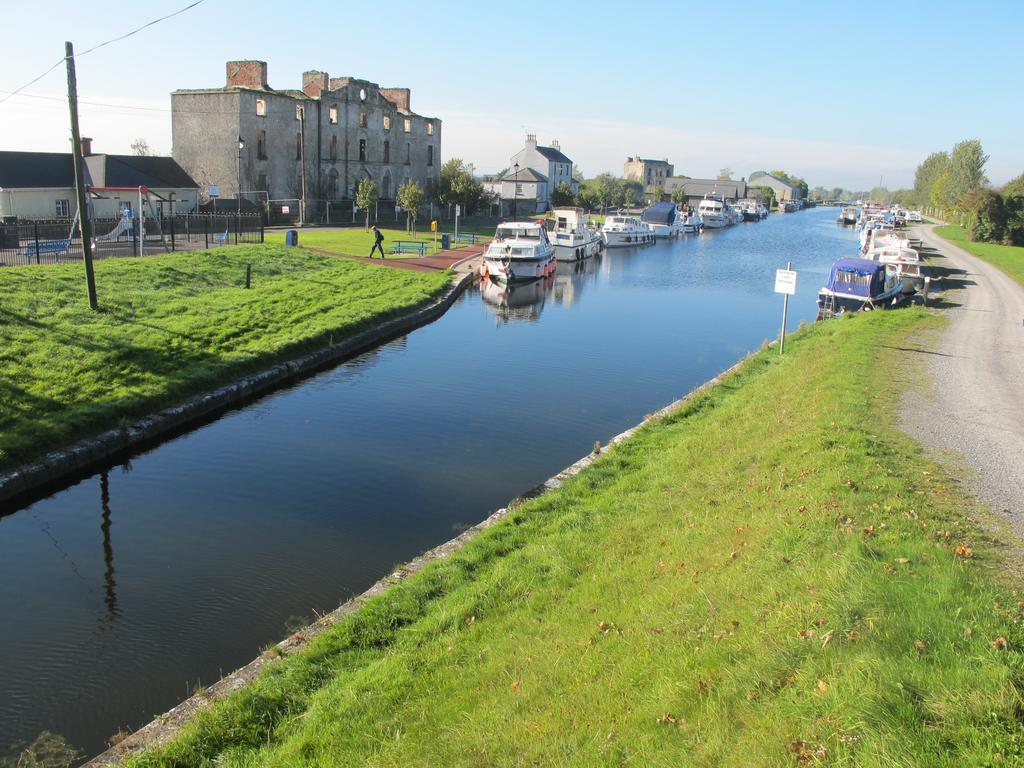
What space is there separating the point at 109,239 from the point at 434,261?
47.2ft

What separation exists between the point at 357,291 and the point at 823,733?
2498 centimetres

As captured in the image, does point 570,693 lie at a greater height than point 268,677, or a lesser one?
greater

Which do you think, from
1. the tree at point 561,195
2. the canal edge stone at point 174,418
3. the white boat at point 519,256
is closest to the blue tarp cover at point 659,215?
the tree at point 561,195

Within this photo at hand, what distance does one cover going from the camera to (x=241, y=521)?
11.3 meters

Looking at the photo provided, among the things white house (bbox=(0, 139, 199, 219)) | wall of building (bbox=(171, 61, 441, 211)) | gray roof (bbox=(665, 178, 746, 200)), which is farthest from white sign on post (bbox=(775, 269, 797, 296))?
gray roof (bbox=(665, 178, 746, 200))

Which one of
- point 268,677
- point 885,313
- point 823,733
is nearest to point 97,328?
point 268,677

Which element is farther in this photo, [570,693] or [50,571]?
[50,571]

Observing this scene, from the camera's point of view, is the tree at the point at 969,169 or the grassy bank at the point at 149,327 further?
the tree at the point at 969,169

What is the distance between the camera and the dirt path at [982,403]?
9.81 metres

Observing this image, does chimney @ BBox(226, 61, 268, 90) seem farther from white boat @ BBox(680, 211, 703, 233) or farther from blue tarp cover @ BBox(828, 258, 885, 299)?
blue tarp cover @ BBox(828, 258, 885, 299)

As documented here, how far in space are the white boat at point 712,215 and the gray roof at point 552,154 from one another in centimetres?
2141

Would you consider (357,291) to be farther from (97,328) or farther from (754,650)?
(754,650)

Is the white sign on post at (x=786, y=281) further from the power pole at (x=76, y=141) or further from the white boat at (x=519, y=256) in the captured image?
the white boat at (x=519, y=256)

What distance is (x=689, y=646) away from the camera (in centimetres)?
614
